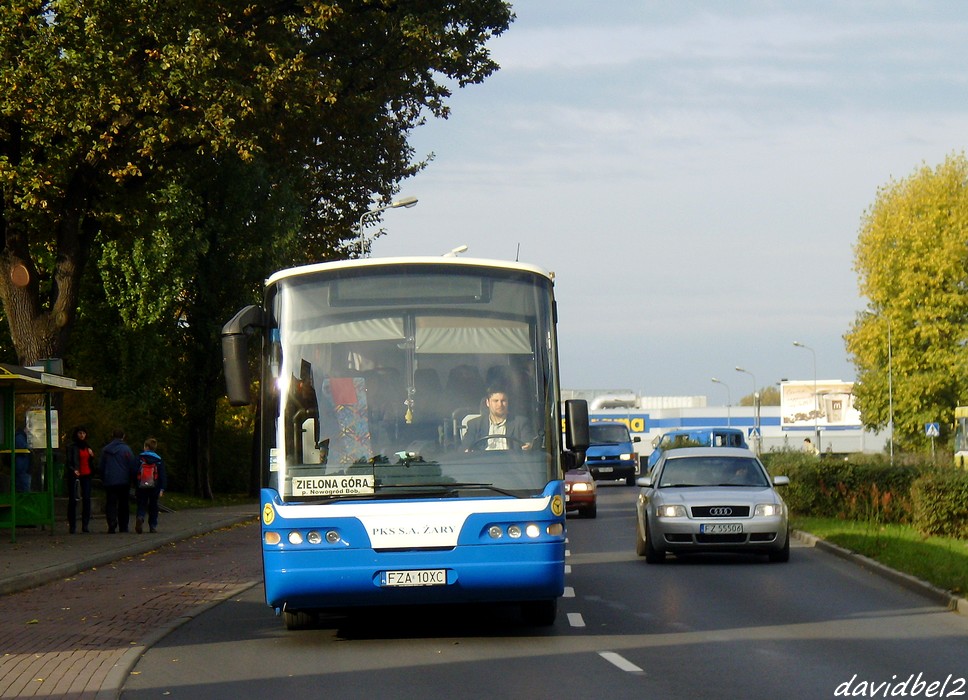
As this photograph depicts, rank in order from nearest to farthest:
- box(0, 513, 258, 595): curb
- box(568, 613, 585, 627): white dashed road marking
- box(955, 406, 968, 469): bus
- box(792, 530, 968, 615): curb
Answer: box(568, 613, 585, 627): white dashed road marking < box(792, 530, 968, 615): curb < box(0, 513, 258, 595): curb < box(955, 406, 968, 469): bus

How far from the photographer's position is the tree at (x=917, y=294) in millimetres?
66312

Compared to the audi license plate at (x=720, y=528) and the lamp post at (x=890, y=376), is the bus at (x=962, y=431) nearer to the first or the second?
the lamp post at (x=890, y=376)

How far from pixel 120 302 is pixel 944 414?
133 ft

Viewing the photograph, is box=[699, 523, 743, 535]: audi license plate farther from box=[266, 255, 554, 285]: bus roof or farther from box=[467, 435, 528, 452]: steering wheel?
box=[467, 435, 528, 452]: steering wheel

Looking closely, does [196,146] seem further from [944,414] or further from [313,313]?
[944,414]

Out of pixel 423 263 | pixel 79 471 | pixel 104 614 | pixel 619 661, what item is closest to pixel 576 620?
pixel 619 661

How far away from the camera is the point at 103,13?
24672 millimetres

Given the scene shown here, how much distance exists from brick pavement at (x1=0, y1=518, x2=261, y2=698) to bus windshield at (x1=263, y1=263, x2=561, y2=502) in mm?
2107

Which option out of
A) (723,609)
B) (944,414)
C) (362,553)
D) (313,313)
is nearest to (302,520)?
(362,553)

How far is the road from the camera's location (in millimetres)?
9711

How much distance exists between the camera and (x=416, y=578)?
Result: 1205cm

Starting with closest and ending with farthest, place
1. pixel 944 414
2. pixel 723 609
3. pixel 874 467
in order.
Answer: pixel 723 609, pixel 874 467, pixel 944 414

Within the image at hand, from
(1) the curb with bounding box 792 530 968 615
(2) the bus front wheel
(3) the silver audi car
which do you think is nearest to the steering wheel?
(2) the bus front wheel

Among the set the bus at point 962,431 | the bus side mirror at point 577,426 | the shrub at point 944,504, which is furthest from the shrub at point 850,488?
the bus at point 962,431
